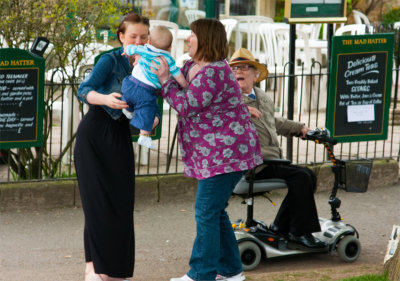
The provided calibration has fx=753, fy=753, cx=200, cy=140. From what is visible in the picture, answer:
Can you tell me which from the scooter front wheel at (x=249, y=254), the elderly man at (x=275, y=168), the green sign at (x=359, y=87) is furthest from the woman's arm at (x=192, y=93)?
the green sign at (x=359, y=87)

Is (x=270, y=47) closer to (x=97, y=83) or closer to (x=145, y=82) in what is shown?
(x=97, y=83)

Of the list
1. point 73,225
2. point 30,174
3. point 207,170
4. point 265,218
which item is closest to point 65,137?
point 30,174

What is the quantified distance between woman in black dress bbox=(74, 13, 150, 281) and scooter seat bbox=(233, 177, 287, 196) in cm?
87

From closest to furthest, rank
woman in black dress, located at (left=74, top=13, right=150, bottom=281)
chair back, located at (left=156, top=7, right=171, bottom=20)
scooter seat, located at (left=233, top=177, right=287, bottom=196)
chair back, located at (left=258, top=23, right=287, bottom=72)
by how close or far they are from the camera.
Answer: woman in black dress, located at (left=74, top=13, right=150, bottom=281)
scooter seat, located at (left=233, top=177, right=287, bottom=196)
chair back, located at (left=258, top=23, right=287, bottom=72)
chair back, located at (left=156, top=7, right=171, bottom=20)

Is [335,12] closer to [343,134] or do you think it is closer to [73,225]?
[343,134]

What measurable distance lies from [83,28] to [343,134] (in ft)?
8.77

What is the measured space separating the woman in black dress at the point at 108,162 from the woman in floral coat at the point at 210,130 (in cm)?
33

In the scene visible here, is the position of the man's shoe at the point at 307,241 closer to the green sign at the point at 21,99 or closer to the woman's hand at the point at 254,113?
the woman's hand at the point at 254,113

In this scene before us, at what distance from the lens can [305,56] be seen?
1062cm

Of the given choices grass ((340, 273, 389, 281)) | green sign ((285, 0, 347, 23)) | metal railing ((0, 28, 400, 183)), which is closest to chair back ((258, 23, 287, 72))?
metal railing ((0, 28, 400, 183))

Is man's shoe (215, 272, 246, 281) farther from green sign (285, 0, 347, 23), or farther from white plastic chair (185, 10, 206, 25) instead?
white plastic chair (185, 10, 206, 25)

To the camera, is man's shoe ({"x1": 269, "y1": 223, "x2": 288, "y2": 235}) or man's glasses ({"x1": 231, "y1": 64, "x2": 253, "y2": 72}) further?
man's shoe ({"x1": 269, "y1": 223, "x2": 288, "y2": 235})

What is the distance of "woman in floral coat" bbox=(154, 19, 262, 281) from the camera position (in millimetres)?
4305

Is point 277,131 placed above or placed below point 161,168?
above
